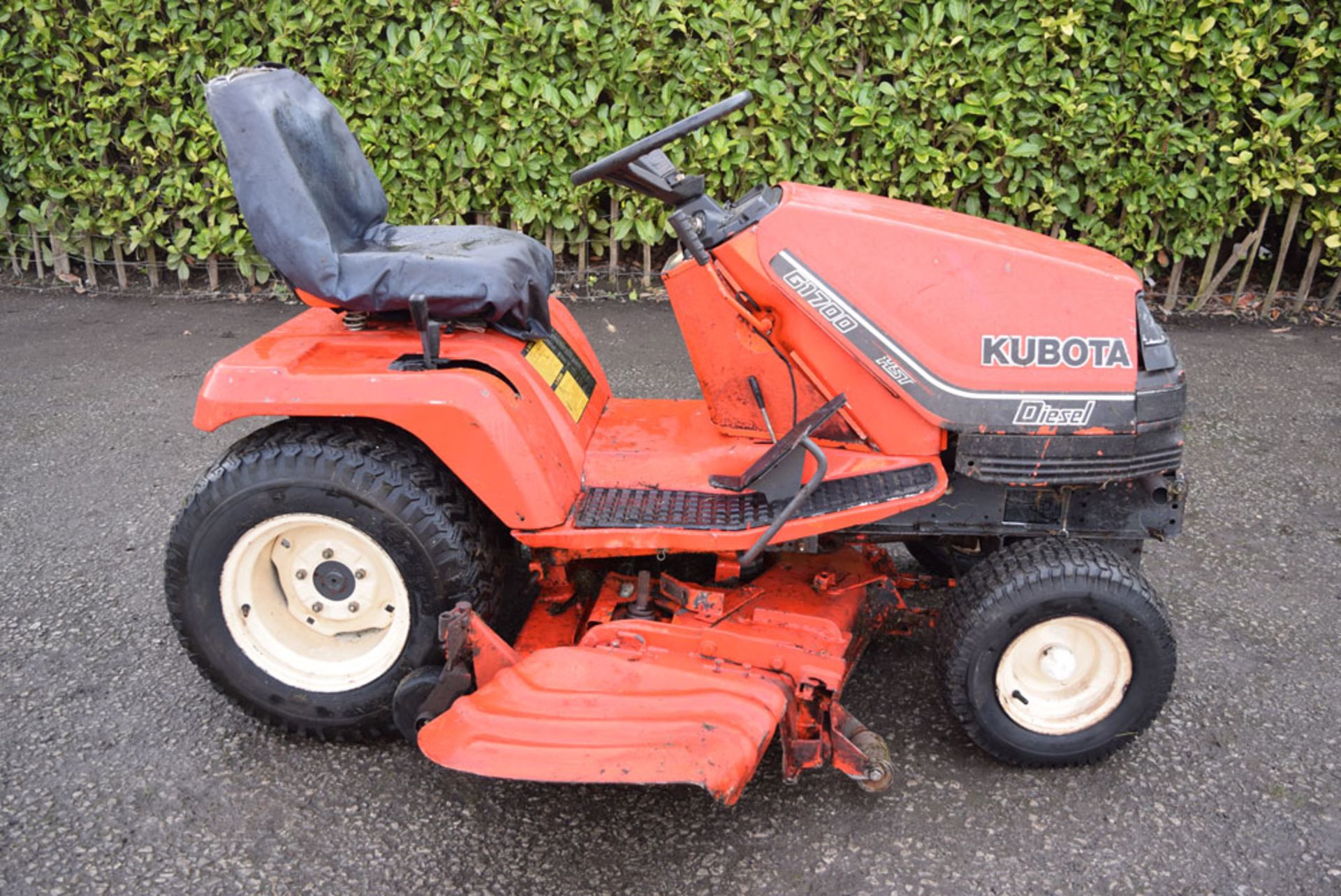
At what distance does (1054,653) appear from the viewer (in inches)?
106

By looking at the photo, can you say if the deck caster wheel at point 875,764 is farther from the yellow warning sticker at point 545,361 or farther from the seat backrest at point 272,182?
the seat backrest at point 272,182

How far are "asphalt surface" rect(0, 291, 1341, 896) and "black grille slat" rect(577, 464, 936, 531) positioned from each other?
0.64 meters

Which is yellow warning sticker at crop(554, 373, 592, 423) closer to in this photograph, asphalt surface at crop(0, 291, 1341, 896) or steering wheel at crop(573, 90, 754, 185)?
steering wheel at crop(573, 90, 754, 185)

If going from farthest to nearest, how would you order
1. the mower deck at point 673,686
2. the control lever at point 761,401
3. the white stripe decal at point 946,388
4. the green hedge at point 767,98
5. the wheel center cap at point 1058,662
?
the green hedge at point 767,98 → the control lever at point 761,401 → the wheel center cap at point 1058,662 → the white stripe decal at point 946,388 → the mower deck at point 673,686

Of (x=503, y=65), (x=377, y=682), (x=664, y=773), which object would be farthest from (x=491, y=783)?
(x=503, y=65)

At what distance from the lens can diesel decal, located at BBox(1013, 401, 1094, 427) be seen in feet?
8.51

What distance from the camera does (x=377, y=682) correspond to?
2.76 m

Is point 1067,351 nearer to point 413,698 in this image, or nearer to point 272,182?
point 413,698

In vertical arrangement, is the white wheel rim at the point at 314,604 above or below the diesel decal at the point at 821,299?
below

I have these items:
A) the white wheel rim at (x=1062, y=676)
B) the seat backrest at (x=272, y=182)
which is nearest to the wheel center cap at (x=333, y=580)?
the seat backrest at (x=272, y=182)

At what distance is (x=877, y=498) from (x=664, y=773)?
0.81 metres

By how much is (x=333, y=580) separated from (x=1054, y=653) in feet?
5.88

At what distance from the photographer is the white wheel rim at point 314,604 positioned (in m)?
2.75

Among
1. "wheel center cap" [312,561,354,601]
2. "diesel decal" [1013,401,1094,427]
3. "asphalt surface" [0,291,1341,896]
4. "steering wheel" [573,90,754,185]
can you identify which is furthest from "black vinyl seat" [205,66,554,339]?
"diesel decal" [1013,401,1094,427]
